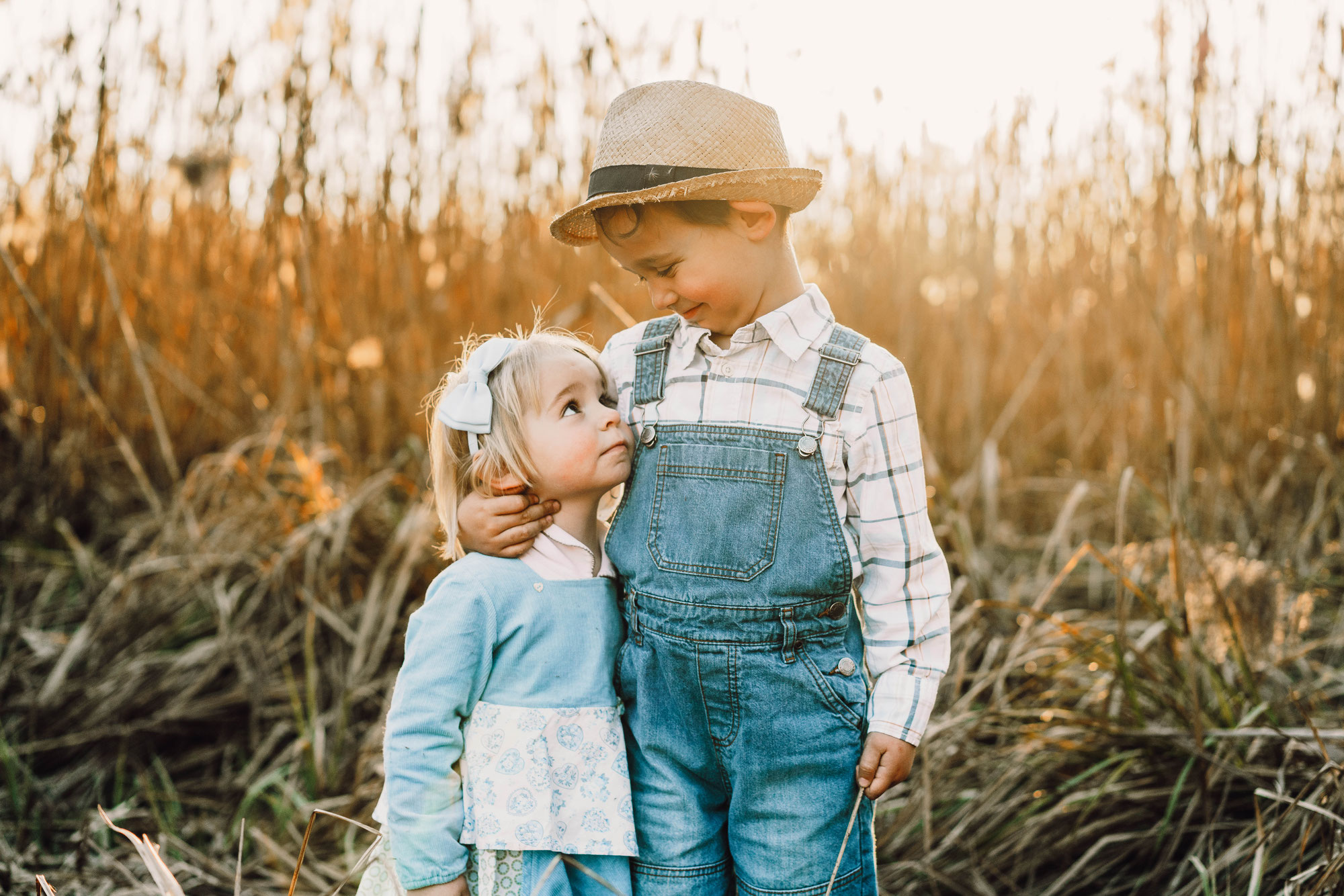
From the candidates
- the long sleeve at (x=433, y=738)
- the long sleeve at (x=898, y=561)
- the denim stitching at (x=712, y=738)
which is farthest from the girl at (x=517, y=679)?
the long sleeve at (x=898, y=561)

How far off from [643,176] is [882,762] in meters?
0.78

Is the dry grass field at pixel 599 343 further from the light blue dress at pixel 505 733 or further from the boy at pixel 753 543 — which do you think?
the light blue dress at pixel 505 733

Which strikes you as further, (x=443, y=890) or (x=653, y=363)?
(x=653, y=363)

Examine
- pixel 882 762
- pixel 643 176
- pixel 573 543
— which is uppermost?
pixel 643 176

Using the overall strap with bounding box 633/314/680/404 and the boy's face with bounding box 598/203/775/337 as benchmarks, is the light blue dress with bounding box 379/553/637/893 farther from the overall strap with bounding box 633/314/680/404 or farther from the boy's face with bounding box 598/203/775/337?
the boy's face with bounding box 598/203/775/337

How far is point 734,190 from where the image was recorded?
3.84 feet

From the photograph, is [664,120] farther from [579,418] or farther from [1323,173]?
[1323,173]

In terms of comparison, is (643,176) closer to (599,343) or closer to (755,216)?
(755,216)

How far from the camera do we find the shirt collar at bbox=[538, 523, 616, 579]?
128 cm

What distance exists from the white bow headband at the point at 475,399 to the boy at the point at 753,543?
108 mm

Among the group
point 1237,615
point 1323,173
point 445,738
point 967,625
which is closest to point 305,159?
point 445,738

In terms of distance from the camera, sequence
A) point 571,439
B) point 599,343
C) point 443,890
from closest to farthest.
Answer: point 443,890
point 571,439
point 599,343

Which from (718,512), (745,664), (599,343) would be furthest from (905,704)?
(599,343)

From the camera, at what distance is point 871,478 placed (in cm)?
119
